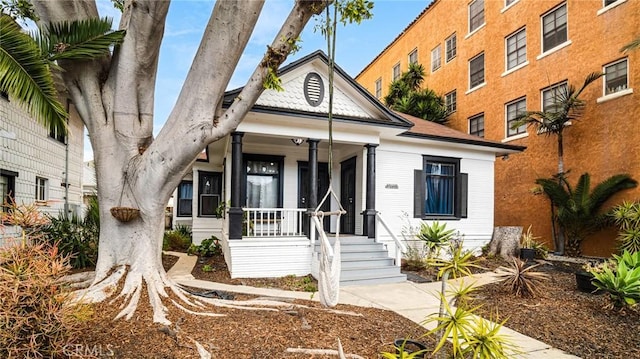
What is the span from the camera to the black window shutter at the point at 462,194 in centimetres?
1071

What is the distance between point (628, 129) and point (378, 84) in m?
16.5

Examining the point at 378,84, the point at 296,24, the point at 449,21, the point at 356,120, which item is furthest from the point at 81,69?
the point at 378,84

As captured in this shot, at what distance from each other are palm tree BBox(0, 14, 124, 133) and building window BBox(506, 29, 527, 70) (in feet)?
47.3

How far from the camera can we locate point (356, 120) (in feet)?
28.1

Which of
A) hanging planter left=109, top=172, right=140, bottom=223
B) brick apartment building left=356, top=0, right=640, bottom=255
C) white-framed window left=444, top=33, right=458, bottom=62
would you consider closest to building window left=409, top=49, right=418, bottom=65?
brick apartment building left=356, top=0, right=640, bottom=255

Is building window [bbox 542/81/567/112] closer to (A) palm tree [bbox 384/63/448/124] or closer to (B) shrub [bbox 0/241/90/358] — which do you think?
(A) palm tree [bbox 384/63/448/124]

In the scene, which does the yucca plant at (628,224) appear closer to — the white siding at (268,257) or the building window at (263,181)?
the white siding at (268,257)

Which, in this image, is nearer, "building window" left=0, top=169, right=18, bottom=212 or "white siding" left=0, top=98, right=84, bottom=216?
"building window" left=0, top=169, right=18, bottom=212

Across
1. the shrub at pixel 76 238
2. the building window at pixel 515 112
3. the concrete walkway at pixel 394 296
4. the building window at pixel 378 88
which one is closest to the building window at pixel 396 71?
the building window at pixel 378 88

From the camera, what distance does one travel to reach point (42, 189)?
9.63 meters

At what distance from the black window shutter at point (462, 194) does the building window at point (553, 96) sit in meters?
4.01

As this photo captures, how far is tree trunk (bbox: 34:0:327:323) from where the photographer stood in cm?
473

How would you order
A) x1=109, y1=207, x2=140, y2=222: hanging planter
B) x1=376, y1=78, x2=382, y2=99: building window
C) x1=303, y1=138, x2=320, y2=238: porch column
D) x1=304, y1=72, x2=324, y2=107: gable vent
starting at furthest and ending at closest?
1. x1=376, y1=78, x2=382, y2=99: building window
2. x1=304, y1=72, x2=324, y2=107: gable vent
3. x1=303, y1=138, x2=320, y2=238: porch column
4. x1=109, y1=207, x2=140, y2=222: hanging planter

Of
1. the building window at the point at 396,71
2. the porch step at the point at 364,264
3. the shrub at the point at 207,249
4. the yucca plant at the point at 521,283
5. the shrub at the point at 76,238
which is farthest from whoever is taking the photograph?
the building window at the point at 396,71
